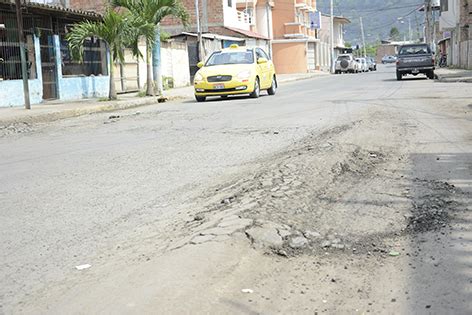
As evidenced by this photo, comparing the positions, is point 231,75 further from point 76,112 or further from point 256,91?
point 76,112

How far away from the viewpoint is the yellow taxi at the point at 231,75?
67.9 ft

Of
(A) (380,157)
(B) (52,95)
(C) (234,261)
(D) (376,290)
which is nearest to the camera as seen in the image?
(D) (376,290)

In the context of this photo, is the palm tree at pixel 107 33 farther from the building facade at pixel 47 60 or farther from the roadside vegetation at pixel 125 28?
the building facade at pixel 47 60

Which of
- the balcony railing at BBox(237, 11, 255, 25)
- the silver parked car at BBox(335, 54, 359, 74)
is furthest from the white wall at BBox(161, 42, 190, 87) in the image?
the silver parked car at BBox(335, 54, 359, 74)

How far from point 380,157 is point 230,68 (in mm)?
13327

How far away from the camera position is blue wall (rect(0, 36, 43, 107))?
64.7 feet

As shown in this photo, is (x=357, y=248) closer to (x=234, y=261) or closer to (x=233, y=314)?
(x=234, y=261)

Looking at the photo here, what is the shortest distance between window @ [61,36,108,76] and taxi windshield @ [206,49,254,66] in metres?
5.65

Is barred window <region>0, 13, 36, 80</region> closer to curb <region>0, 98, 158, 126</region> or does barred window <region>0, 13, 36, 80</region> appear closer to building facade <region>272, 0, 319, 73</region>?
curb <region>0, 98, 158, 126</region>

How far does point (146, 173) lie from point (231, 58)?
1441cm

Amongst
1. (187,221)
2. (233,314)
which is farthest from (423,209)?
(233,314)

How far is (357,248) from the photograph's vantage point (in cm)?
455

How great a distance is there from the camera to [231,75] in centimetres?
2070

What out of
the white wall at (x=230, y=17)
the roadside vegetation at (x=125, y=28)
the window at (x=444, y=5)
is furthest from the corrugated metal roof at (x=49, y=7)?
the window at (x=444, y=5)
